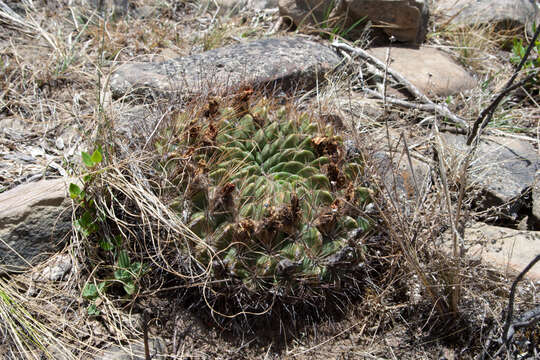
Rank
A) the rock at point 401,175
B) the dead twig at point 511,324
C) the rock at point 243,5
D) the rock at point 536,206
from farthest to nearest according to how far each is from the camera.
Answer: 1. the rock at point 243,5
2. the rock at point 536,206
3. the rock at point 401,175
4. the dead twig at point 511,324

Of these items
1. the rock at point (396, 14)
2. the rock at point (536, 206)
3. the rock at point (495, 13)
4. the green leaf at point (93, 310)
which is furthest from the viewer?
the rock at point (495, 13)

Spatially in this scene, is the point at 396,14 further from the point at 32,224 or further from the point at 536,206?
the point at 32,224

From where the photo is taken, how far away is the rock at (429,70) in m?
4.30

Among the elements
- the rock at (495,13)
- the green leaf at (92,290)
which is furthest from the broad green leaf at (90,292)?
the rock at (495,13)

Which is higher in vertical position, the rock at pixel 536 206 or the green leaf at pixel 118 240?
the green leaf at pixel 118 240

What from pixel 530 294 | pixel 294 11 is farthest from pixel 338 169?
pixel 294 11

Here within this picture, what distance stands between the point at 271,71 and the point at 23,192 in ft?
6.74

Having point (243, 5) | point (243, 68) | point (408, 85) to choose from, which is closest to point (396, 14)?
point (408, 85)

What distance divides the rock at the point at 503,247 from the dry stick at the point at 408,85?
109 cm

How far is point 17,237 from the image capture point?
2541mm

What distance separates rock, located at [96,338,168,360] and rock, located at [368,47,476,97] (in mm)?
3045

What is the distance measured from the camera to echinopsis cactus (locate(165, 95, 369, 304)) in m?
2.30

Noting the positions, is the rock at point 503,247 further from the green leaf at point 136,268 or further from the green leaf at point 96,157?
the green leaf at point 96,157

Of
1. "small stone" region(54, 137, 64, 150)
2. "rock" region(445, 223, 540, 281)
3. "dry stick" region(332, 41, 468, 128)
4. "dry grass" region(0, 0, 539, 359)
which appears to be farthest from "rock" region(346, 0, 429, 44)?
"small stone" region(54, 137, 64, 150)
